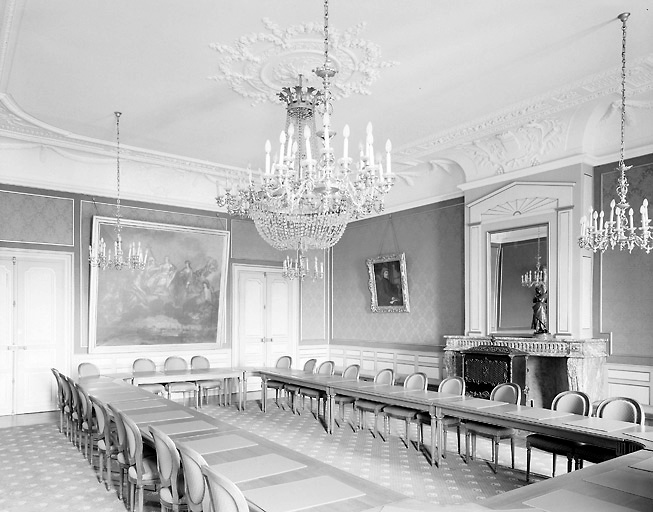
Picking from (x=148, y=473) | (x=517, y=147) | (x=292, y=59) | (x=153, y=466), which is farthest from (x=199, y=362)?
(x=517, y=147)

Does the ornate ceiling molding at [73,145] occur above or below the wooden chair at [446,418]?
above

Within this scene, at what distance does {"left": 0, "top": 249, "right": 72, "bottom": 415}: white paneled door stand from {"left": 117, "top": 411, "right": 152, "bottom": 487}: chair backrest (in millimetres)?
5118

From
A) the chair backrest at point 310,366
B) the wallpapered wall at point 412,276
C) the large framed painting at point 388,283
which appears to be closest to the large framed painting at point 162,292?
the chair backrest at point 310,366

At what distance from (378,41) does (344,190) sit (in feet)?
4.93

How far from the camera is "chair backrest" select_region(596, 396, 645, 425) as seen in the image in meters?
4.80

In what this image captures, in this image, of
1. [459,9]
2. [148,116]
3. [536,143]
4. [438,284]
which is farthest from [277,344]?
[459,9]

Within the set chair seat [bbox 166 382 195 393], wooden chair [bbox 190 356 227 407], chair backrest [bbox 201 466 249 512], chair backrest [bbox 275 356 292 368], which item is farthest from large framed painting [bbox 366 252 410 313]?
chair backrest [bbox 201 466 249 512]

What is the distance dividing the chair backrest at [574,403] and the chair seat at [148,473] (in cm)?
376

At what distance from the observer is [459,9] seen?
4426mm

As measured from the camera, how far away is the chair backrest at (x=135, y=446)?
3953mm

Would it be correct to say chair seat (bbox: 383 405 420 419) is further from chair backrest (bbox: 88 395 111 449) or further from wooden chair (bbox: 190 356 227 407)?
wooden chair (bbox: 190 356 227 407)


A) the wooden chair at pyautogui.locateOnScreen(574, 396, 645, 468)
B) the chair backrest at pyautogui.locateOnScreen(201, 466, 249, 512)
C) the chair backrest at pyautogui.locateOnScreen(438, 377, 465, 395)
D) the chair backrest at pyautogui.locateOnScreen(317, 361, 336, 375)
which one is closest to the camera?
the chair backrest at pyautogui.locateOnScreen(201, 466, 249, 512)

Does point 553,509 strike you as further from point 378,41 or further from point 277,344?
point 277,344

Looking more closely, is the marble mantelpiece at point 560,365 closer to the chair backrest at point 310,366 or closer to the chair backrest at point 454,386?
the chair backrest at point 454,386
